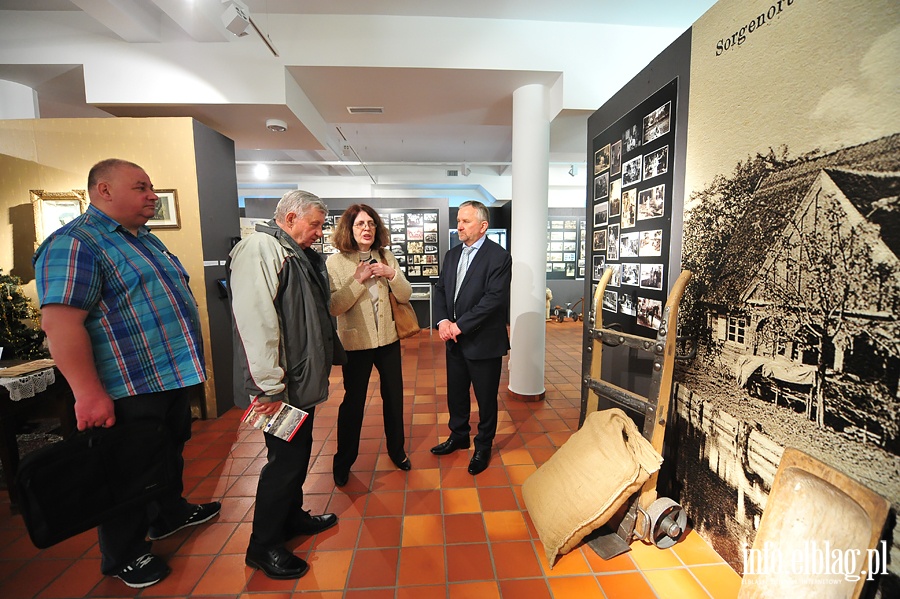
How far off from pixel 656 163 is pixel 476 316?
59.3 inches

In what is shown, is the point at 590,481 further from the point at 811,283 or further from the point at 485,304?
the point at 811,283

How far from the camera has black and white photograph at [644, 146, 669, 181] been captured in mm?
2150

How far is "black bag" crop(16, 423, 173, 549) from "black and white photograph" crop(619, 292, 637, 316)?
2845mm

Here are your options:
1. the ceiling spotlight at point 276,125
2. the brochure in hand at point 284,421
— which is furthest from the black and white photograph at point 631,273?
the ceiling spotlight at point 276,125

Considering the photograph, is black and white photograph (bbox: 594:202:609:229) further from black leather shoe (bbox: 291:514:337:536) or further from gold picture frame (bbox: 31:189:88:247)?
gold picture frame (bbox: 31:189:88:247)

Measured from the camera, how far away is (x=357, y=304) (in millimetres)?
2291

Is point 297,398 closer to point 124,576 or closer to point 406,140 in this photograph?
point 124,576

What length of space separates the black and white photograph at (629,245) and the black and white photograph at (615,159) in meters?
0.51

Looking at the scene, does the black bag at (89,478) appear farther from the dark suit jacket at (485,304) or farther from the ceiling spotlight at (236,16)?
the ceiling spotlight at (236,16)

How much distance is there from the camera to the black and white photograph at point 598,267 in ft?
9.48

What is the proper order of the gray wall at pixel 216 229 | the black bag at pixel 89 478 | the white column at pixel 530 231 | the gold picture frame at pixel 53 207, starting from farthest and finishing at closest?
the white column at pixel 530 231 → the gray wall at pixel 216 229 → the gold picture frame at pixel 53 207 → the black bag at pixel 89 478

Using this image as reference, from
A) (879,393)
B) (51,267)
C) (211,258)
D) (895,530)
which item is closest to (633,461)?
(895,530)

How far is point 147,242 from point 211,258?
2.03 meters

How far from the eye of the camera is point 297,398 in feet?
5.49
